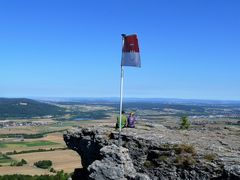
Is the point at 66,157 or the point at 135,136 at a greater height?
the point at 135,136

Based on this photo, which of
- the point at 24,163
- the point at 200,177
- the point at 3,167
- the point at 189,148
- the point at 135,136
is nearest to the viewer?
the point at 200,177

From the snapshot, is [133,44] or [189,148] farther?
[133,44]

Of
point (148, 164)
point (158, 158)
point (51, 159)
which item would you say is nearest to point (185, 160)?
point (158, 158)

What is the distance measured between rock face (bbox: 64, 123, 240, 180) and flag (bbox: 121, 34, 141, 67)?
3324 mm

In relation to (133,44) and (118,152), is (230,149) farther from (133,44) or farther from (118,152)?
(133,44)

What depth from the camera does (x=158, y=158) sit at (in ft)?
56.0

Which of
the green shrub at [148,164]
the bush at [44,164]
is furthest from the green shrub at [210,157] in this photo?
the bush at [44,164]

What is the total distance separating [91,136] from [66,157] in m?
72.6

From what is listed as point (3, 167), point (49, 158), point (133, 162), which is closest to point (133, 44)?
point (133, 162)

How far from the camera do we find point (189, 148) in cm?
1681

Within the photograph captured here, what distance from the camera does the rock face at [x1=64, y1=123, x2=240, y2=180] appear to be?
51.6ft

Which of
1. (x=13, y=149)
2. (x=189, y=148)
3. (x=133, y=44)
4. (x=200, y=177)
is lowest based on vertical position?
(x=13, y=149)

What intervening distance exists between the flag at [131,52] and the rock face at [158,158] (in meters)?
3.32

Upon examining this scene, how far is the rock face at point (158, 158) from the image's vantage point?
1573 centimetres
